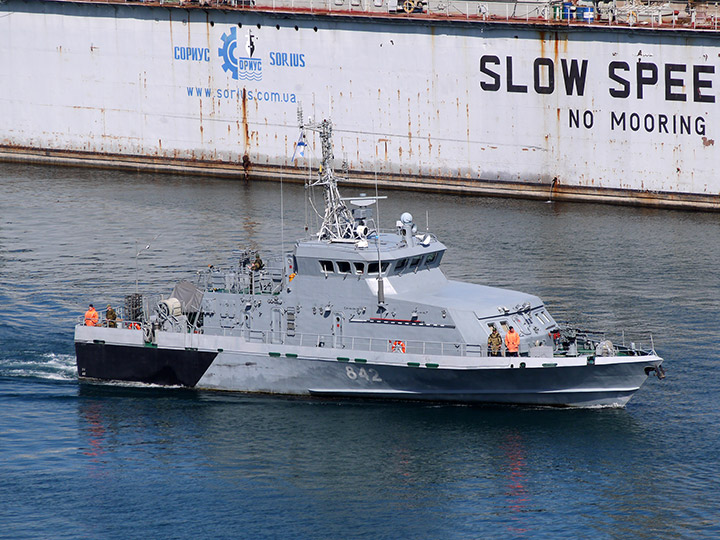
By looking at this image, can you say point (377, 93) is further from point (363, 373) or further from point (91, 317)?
point (363, 373)

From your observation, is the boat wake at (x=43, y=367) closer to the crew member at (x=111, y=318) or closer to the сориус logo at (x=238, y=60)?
the crew member at (x=111, y=318)

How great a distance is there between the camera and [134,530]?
3122cm

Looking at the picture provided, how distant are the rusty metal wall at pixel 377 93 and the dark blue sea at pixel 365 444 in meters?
12.5

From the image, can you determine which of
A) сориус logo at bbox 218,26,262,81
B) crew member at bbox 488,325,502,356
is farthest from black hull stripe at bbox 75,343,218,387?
сориус logo at bbox 218,26,262,81

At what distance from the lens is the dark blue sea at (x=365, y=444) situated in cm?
3152

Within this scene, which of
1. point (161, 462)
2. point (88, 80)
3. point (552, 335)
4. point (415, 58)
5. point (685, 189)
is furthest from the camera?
point (88, 80)

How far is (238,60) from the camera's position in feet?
247

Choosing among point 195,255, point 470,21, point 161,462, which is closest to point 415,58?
point 470,21

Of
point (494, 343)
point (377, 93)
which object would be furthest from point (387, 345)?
point (377, 93)

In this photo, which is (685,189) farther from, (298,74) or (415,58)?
(298,74)

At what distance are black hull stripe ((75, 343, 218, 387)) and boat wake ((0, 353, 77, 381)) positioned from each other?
936 mm

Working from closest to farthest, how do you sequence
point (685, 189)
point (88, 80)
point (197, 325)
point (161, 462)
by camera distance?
point (161, 462)
point (197, 325)
point (685, 189)
point (88, 80)

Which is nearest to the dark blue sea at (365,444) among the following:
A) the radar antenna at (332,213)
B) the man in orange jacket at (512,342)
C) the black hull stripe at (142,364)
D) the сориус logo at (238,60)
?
the black hull stripe at (142,364)

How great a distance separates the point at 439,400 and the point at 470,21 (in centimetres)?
3473
